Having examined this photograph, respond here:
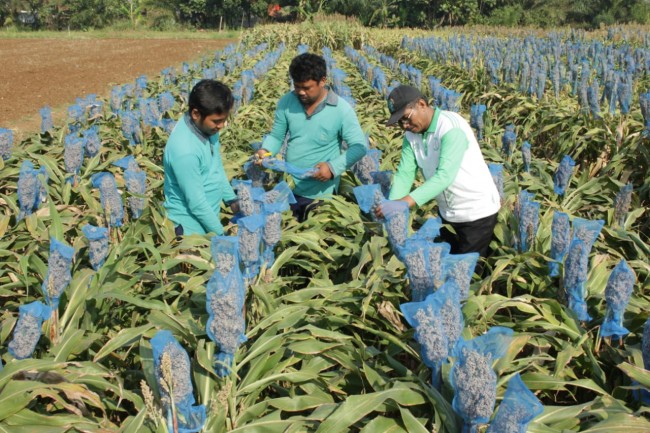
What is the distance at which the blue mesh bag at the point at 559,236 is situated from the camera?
96.1 inches

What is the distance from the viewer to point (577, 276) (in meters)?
2.27

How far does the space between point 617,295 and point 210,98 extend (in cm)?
207

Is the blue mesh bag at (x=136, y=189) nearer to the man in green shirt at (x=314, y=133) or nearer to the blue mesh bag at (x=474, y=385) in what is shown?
the man in green shirt at (x=314, y=133)

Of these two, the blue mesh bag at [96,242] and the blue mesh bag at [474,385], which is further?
the blue mesh bag at [96,242]

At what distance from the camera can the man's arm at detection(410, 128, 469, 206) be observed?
301cm

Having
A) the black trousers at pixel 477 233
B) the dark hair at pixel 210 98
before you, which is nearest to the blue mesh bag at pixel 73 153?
the dark hair at pixel 210 98

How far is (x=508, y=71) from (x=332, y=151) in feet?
17.5

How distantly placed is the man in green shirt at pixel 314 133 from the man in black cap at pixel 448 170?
627 mm

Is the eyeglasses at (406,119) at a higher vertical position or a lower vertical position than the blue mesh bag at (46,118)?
higher

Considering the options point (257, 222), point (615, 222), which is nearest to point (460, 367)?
point (257, 222)

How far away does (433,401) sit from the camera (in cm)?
187

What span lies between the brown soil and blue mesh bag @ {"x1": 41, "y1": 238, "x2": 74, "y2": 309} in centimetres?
525

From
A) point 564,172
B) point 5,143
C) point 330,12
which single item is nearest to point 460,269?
point 564,172

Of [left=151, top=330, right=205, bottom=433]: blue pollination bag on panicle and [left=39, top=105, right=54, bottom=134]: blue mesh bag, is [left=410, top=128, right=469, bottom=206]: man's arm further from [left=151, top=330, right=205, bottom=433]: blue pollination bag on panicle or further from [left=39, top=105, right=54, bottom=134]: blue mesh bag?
[left=39, top=105, right=54, bottom=134]: blue mesh bag
